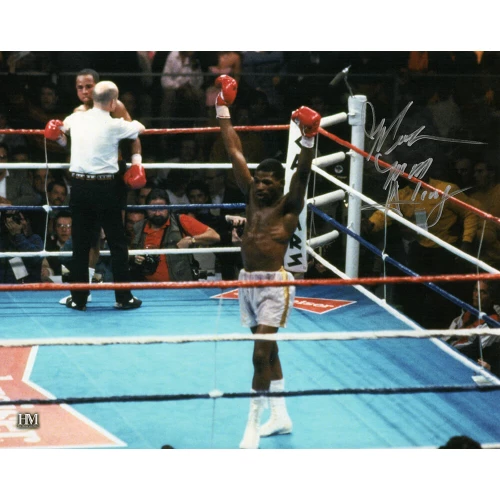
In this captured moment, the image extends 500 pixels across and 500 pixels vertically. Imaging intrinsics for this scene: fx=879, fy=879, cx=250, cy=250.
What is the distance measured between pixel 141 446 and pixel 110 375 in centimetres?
75

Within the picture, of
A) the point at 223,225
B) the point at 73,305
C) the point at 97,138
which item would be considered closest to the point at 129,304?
the point at 73,305

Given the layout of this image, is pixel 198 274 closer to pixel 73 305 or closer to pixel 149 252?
pixel 149 252

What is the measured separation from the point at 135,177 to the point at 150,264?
0.85 metres

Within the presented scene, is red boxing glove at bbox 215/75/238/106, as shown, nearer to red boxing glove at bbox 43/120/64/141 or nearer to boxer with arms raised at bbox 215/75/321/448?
boxer with arms raised at bbox 215/75/321/448

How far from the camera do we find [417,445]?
3564mm

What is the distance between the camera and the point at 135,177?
480 cm

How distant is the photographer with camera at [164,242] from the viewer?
18.1 ft

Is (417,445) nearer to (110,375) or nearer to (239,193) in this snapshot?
(110,375)

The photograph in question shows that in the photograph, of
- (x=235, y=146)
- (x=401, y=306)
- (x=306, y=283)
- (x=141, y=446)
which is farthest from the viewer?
(x=401, y=306)

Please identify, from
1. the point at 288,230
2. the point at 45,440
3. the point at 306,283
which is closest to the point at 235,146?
the point at 288,230

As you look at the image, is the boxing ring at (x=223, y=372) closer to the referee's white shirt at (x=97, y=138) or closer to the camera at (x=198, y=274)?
the camera at (x=198, y=274)

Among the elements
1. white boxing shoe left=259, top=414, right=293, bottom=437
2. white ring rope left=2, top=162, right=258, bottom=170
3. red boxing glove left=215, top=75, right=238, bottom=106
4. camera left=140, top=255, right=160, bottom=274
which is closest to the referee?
white ring rope left=2, top=162, right=258, bottom=170

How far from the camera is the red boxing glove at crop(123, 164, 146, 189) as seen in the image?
479 cm

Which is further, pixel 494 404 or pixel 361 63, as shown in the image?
pixel 361 63
